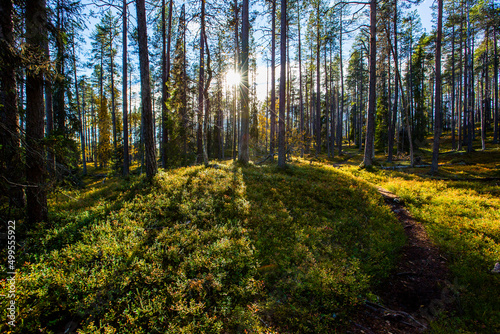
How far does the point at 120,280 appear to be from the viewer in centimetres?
375

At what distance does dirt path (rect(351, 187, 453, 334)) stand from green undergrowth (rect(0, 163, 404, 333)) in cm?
26

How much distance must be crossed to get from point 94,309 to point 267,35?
46.9 feet

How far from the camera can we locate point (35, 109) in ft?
17.5

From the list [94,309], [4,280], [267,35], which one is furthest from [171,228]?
[267,35]

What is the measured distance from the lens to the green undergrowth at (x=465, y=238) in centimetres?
362

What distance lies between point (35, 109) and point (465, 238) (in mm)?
12464

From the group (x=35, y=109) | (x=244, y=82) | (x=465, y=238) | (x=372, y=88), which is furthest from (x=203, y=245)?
(x=372, y=88)

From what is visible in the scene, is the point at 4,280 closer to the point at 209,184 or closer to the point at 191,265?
the point at 191,265

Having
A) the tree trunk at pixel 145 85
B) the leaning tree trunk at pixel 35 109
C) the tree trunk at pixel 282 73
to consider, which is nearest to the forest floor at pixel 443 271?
the tree trunk at pixel 282 73

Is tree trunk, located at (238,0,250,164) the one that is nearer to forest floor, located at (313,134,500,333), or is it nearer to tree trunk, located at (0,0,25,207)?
forest floor, located at (313,134,500,333)

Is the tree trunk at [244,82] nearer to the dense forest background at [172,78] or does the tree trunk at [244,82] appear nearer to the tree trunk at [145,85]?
the dense forest background at [172,78]

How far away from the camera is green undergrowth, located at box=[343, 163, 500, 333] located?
3625 mm

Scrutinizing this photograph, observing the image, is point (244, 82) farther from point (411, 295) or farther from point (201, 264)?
point (411, 295)

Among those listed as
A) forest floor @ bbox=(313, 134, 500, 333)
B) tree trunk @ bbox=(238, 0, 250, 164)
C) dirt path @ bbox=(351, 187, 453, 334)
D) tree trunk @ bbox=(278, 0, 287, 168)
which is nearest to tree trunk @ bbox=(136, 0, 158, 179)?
tree trunk @ bbox=(238, 0, 250, 164)
